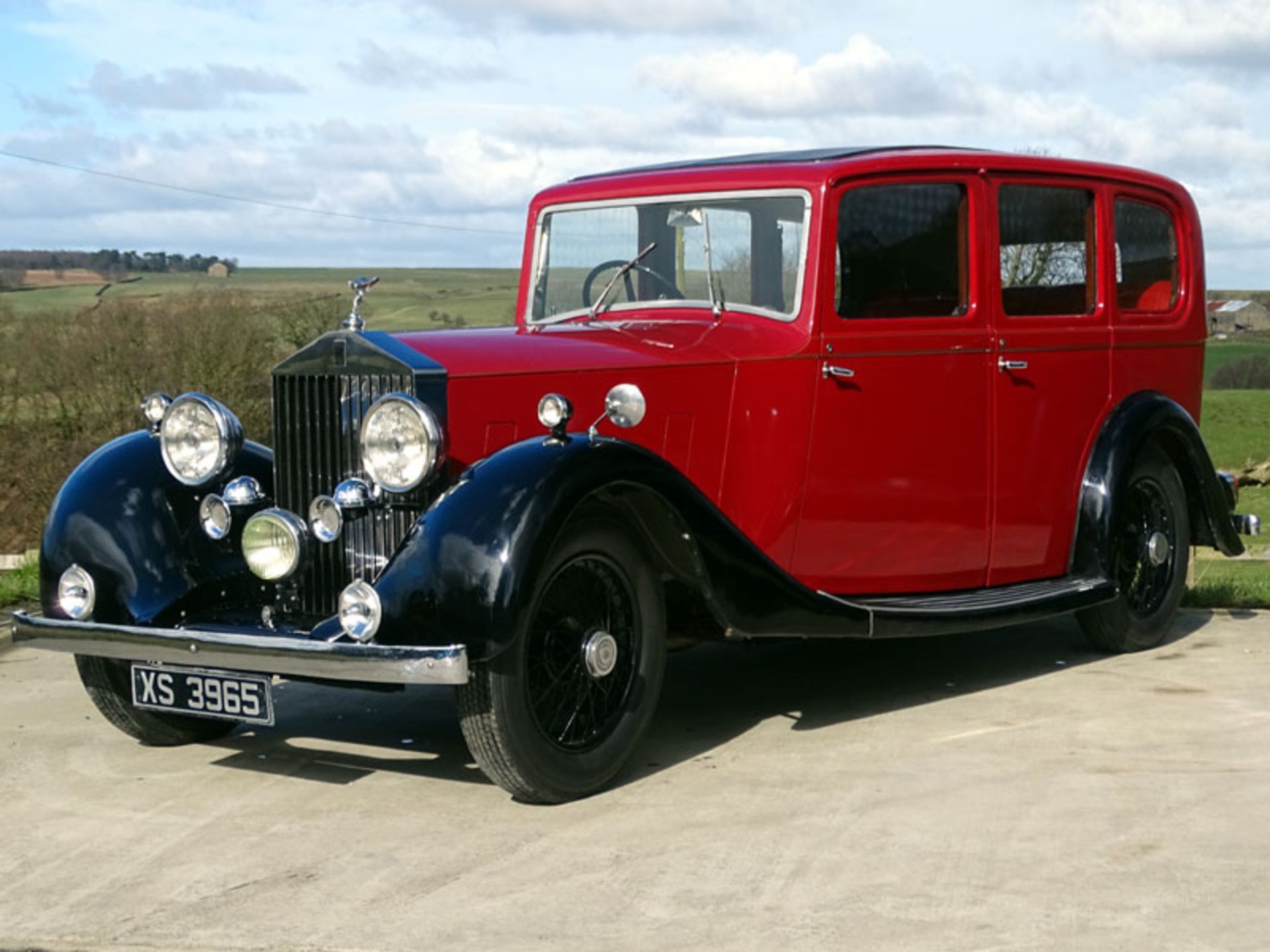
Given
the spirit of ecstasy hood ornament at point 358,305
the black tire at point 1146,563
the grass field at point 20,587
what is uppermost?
the spirit of ecstasy hood ornament at point 358,305

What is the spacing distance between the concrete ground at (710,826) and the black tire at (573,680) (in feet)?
0.44

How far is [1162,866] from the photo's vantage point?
418cm

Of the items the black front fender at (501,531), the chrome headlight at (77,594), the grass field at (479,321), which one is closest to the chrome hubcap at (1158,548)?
the grass field at (479,321)

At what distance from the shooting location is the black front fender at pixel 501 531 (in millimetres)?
4633

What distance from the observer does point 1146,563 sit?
7.39 meters

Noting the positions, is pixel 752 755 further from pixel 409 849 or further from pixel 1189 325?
pixel 1189 325

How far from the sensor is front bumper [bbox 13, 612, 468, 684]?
4.56 meters

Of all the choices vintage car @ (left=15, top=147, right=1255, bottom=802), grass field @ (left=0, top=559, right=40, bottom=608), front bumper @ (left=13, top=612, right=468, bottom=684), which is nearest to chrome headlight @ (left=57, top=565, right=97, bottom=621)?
vintage car @ (left=15, top=147, right=1255, bottom=802)

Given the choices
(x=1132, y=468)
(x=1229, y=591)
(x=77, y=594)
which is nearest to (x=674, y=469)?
(x=77, y=594)

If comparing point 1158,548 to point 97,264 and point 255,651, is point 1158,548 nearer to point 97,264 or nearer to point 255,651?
point 255,651

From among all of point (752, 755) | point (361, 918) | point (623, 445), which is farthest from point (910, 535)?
point (361, 918)

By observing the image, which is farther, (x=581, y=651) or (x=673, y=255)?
(x=673, y=255)

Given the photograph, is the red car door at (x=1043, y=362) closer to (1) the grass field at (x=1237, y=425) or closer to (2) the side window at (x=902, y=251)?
(2) the side window at (x=902, y=251)

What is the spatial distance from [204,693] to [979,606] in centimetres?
286
